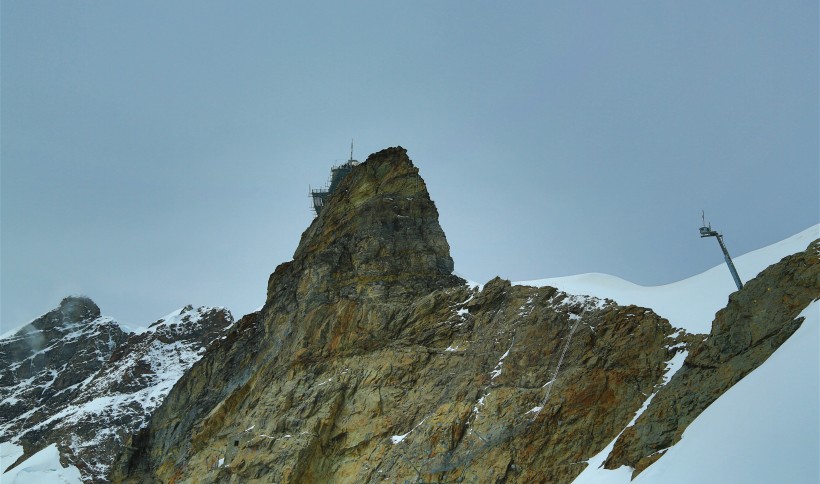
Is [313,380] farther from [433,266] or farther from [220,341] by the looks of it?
[220,341]

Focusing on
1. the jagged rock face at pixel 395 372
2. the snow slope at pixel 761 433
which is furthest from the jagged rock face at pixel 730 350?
the jagged rock face at pixel 395 372

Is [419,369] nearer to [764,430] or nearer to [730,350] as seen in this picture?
[730,350]

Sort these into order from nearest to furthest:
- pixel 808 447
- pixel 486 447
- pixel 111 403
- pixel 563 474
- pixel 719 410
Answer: pixel 808 447
pixel 719 410
pixel 563 474
pixel 486 447
pixel 111 403

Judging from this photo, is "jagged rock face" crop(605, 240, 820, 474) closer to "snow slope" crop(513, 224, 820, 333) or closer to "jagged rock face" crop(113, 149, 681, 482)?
"snow slope" crop(513, 224, 820, 333)

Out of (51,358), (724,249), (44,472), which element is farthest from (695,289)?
(51,358)

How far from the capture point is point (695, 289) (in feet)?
87.3

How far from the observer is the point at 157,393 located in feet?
341

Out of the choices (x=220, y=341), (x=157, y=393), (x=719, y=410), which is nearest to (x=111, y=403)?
(x=157, y=393)

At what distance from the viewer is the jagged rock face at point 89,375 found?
96500 mm

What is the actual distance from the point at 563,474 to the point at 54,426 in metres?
109

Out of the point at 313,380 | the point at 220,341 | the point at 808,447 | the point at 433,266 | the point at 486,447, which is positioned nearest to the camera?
the point at 808,447

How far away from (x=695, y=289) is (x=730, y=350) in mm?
7590

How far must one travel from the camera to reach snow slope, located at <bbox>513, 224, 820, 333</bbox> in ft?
77.4

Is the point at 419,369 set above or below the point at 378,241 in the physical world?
below
